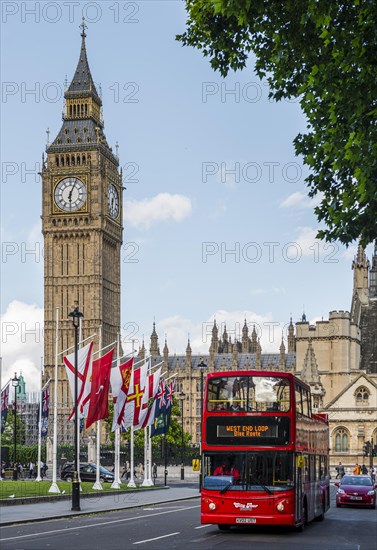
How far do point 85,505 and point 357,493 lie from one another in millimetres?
10275

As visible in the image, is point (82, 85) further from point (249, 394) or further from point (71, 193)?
point (249, 394)

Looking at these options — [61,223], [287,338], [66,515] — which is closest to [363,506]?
[66,515]

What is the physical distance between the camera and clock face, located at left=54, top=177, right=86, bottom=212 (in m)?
132

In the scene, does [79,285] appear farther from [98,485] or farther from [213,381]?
[213,381]

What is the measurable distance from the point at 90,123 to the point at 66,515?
Answer: 108 m

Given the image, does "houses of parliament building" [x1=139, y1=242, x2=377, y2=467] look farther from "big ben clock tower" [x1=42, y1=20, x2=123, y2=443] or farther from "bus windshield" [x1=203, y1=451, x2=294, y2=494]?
"bus windshield" [x1=203, y1=451, x2=294, y2=494]

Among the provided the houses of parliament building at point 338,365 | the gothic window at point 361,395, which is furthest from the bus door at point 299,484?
the gothic window at point 361,395

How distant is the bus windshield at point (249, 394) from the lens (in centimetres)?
2542

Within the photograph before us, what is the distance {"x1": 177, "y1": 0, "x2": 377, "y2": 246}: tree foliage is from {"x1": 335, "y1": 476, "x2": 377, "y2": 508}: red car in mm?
20259

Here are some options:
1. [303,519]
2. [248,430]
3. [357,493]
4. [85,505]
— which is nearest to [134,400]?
[85,505]

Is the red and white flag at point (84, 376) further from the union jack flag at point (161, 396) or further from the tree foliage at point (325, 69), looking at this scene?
the tree foliage at point (325, 69)

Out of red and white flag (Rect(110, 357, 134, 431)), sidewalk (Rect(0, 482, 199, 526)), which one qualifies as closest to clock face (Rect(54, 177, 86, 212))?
sidewalk (Rect(0, 482, 199, 526))

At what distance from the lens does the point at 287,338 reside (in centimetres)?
15862

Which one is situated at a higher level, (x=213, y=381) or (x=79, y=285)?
(x=79, y=285)
